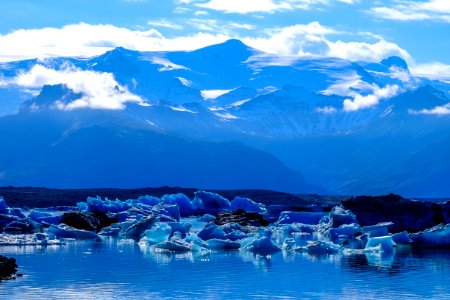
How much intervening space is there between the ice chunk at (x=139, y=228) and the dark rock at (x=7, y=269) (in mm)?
19115

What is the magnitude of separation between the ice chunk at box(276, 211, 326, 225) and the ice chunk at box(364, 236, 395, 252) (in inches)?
732

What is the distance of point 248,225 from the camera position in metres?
57.8

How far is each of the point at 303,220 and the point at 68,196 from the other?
56.3m

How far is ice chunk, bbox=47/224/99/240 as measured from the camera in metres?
51.2

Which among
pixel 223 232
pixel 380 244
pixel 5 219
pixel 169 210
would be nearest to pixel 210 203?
pixel 169 210

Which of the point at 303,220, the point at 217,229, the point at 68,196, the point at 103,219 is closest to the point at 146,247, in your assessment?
the point at 217,229

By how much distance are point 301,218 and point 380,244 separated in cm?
2001

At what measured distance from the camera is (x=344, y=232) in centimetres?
5053

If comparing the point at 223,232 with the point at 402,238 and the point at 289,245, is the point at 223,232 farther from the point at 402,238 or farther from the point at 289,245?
the point at 402,238

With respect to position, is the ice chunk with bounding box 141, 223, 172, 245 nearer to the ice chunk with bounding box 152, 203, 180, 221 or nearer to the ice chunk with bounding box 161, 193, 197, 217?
the ice chunk with bounding box 152, 203, 180, 221

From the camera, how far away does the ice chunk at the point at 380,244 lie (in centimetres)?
4403

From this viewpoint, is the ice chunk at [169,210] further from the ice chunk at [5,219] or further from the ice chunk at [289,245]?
the ice chunk at [289,245]

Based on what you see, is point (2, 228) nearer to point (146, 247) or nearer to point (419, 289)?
point (146, 247)

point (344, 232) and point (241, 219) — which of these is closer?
point (344, 232)
